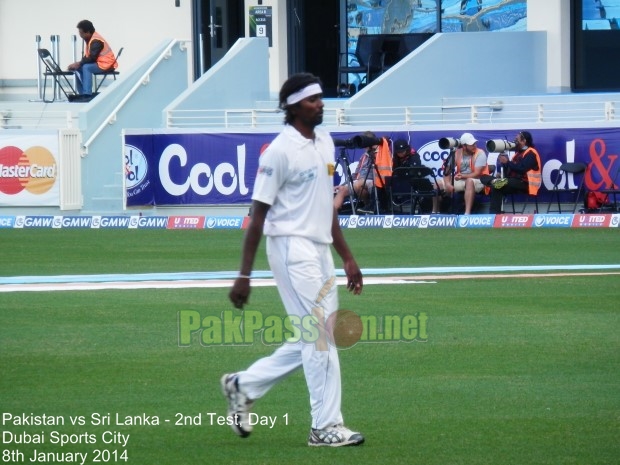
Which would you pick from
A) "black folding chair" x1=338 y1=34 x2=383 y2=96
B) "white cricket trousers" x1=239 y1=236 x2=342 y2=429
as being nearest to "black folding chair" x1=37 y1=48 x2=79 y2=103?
"black folding chair" x1=338 y1=34 x2=383 y2=96

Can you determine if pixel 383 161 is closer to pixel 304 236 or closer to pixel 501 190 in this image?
pixel 501 190

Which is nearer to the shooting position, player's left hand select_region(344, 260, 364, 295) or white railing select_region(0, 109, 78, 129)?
player's left hand select_region(344, 260, 364, 295)

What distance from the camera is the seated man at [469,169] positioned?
22.9m

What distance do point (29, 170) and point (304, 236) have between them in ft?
63.8

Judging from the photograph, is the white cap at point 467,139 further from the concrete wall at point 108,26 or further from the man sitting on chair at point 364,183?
the concrete wall at point 108,26

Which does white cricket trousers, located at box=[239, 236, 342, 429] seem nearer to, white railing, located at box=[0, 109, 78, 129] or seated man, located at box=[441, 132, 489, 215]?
seated man, located at box=[441, 132, 489, 215]

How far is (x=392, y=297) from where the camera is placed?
12539 mm

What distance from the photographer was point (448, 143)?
22891mm

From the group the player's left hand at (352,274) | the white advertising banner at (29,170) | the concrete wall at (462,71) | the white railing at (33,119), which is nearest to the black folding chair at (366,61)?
the concrete wall at (462,71)

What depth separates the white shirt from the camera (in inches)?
260

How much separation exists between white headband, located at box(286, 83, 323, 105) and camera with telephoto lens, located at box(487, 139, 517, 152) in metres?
16.2

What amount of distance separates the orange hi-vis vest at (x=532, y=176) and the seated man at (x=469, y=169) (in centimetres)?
57

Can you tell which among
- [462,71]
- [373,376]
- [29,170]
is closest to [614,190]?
[462,71]

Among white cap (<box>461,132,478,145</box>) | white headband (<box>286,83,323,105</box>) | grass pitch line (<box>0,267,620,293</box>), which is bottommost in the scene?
grass pitch line (<box>0,267,620,293</box>)
